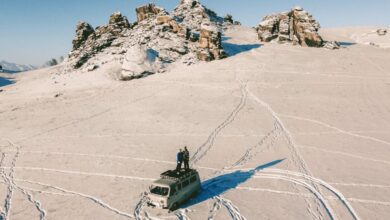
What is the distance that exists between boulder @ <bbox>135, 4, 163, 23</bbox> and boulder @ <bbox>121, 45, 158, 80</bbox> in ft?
87.5

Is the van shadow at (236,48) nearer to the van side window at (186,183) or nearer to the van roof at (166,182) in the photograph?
the van side window at (186,183)

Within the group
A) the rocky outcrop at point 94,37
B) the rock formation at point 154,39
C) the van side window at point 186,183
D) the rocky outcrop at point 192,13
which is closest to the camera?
the van side window at point 186,183

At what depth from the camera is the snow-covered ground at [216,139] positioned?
74.4 ft

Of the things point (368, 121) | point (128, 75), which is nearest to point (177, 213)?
point (368, 121)

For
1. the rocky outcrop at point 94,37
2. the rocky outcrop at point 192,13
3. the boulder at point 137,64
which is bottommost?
the boulder at point 137,64

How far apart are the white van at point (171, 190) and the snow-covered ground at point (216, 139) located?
2.05 feet

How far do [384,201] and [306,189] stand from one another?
4.76 m

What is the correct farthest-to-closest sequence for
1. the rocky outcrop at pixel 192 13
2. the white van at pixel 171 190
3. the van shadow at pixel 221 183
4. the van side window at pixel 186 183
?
the rocky outcrop at pixel 192 13
the van shadow at pixel 221 183
the van side window at pixel 186 183
the white van at pixel 171 190

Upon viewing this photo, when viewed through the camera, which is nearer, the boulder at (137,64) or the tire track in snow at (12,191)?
the tire track in snow at (12,191)

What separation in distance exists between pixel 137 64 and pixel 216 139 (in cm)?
3615

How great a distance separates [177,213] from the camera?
20.8 meters

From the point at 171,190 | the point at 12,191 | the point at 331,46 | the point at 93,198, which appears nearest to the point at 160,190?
the point at 171,190

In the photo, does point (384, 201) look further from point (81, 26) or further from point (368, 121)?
point (81, 26)

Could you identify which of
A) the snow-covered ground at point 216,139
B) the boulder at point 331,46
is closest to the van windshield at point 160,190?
the snow-covered ground at point 216,139
